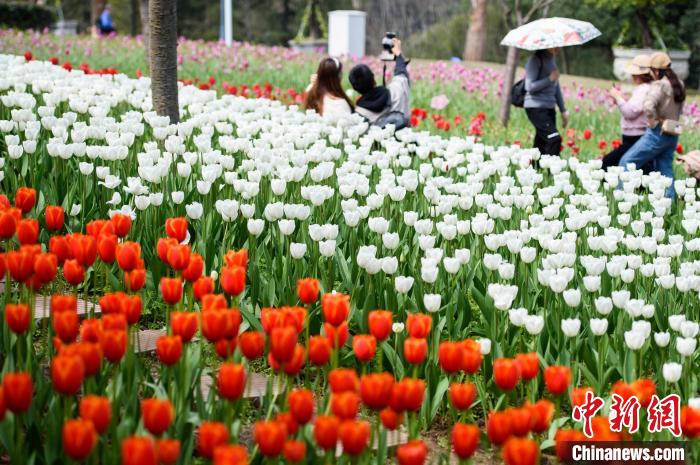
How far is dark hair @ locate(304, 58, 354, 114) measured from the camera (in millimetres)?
8023

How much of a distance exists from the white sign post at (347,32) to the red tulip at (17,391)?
736 inches

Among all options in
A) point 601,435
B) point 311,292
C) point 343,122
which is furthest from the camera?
point 343,122

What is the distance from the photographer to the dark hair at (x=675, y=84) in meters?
7.39

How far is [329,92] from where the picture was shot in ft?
26.9

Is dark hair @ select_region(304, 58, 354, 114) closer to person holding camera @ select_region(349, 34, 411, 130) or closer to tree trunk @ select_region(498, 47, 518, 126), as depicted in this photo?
person holding camera @ select_region(349, 34, 411, 130)

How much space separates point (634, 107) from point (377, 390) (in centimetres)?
583

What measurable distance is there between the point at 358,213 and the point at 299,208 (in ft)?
0.90

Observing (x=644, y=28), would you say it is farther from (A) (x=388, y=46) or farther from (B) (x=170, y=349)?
(B) (x=170, y=349)

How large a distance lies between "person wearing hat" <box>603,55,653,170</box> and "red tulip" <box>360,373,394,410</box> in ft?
18.1

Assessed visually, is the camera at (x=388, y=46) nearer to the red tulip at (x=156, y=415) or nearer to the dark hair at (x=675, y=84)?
the dark hair at (x=675, y=84)

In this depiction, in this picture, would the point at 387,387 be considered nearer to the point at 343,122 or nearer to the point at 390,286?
the point at 390,286

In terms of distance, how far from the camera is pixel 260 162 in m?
5.32

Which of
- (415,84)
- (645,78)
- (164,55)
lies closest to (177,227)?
(164,55)

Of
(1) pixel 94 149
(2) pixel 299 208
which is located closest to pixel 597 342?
(2) pixel 299 208
